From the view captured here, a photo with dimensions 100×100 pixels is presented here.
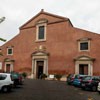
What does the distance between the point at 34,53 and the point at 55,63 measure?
5.08 metres

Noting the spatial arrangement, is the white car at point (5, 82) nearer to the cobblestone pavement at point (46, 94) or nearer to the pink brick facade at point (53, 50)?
the cobblestone pavement at point (46, 94)

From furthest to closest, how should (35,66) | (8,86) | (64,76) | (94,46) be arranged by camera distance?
(35,66), (64,76), (94,46), (8,86)

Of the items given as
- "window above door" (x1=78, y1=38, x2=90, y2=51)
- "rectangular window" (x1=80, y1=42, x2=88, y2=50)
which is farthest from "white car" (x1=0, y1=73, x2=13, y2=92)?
"rectangular window" (x1=80, y1=42, x2=88, y2=50)

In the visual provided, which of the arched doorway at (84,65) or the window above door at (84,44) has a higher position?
the window above door at (84,44)

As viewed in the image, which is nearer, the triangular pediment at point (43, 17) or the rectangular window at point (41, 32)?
the triangular pediment at point (43, 17)

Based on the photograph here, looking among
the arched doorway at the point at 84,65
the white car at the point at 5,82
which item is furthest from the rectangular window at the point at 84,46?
the white car at the point at 5,82

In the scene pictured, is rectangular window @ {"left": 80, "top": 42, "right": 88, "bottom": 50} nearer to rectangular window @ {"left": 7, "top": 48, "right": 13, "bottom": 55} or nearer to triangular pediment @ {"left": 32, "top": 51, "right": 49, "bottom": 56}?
triangular pediment @ {"left": 32, "top": 51, "right": 49, "bottom": 56}

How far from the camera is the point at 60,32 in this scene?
35844 millimetres

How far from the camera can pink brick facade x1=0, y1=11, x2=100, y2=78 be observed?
31819 mm

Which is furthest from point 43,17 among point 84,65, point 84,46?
point 84,65

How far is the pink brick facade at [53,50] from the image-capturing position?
31.8 meters

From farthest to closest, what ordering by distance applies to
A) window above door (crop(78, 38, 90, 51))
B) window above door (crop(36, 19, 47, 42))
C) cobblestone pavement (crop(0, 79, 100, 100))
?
window above door (crop(36, 19, 47, 42)) → window above door (crop(78, 38, 90, 51)) → cobblestone pavement (crop(0, 79, 100, 100))

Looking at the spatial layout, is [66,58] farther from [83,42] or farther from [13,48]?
[13,48]

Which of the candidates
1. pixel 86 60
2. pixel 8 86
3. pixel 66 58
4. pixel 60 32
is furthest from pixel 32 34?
pixel 8 86
